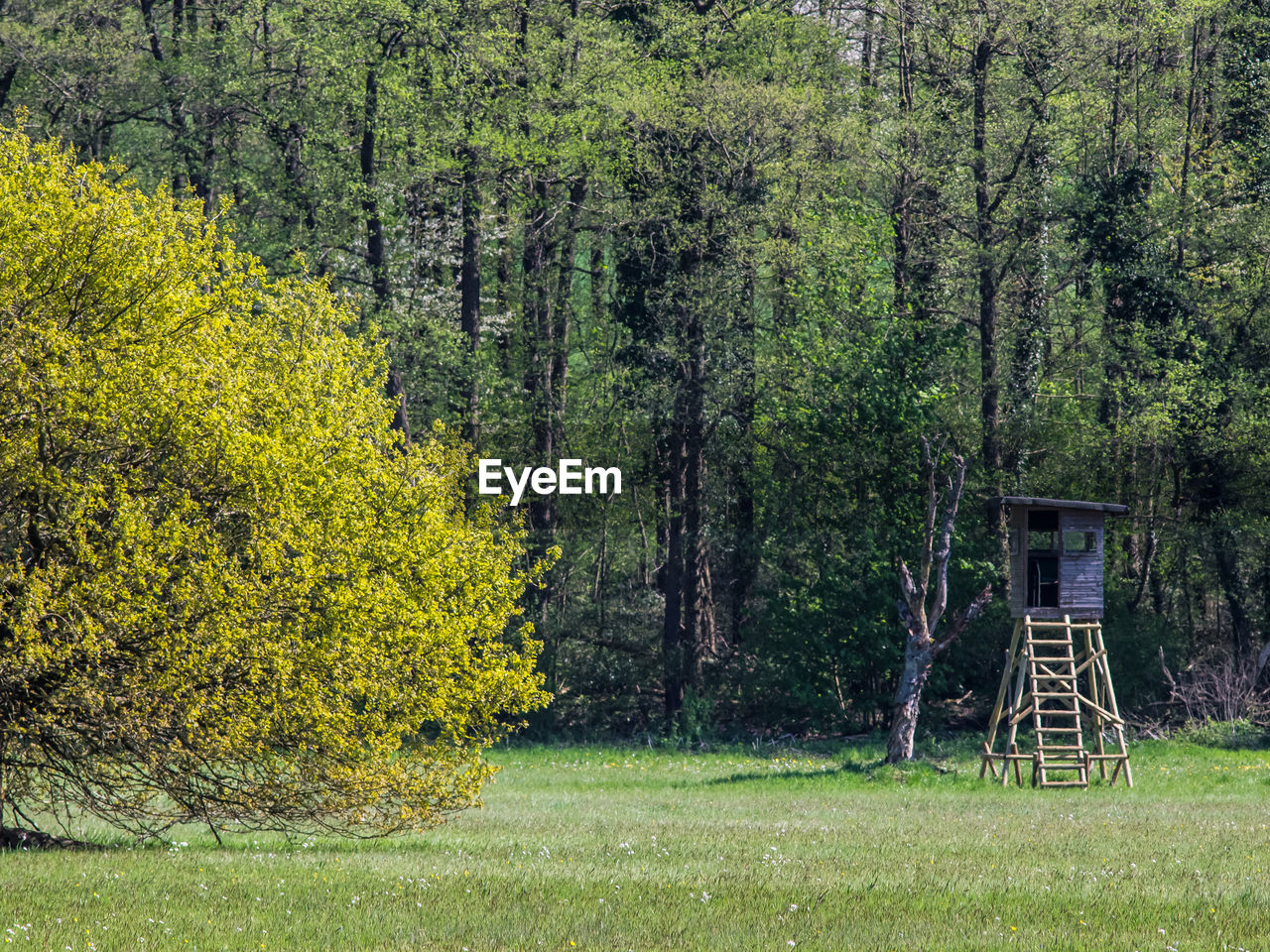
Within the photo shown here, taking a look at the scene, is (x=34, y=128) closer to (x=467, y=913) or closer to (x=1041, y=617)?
(x=1041, y=617)

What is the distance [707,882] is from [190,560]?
6638 millimetres

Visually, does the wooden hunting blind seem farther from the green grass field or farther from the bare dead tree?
the green grass field

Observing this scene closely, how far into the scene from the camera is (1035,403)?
38.1 metres

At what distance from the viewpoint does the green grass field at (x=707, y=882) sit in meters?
12.0

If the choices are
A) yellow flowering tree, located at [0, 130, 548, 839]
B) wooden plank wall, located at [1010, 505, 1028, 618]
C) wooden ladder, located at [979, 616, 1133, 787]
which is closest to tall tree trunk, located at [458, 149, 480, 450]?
wooden plank wall, located at [1010, 505, 1028, 618]

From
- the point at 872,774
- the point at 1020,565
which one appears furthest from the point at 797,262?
the point at 872,774

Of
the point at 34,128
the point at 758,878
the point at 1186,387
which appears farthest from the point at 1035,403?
the point at 34,128

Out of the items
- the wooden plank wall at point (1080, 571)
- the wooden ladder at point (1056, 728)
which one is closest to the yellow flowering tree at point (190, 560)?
the wooden ladder at point (1056, 728)

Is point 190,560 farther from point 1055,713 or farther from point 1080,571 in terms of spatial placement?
point 1080,571

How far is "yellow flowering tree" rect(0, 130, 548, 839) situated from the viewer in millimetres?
15758

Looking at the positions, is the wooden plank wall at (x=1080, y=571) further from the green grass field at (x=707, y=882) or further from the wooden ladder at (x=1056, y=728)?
the green grass field at (x=707, y=882)

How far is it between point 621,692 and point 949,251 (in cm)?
1463

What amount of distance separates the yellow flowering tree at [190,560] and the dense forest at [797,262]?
19411mm

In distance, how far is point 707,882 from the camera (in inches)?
572
